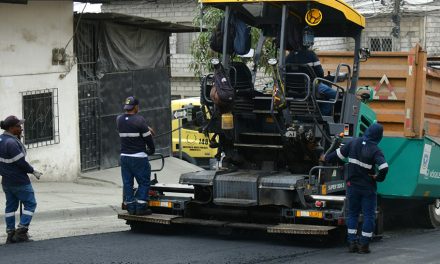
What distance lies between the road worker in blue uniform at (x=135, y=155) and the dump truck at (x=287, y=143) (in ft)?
0.67

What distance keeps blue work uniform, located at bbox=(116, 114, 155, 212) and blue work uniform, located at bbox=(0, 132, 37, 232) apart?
1217 millimetres

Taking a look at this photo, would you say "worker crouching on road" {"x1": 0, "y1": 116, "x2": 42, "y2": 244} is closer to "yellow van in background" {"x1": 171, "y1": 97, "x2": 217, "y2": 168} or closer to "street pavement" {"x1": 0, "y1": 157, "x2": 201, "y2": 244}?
"street pavement" {"x1": 0, "y1": 157, "x2": 201, "y2": 244}

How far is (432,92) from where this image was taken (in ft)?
45.2

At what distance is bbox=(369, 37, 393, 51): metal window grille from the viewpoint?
30.0 metres

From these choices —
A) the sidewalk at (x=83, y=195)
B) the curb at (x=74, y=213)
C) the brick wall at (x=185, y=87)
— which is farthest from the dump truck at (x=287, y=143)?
the brick wall at (x=185, y=87)

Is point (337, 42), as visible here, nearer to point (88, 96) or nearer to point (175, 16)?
point (88, 96)

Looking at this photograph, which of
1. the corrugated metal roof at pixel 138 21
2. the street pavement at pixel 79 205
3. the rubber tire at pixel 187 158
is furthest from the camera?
the rubber tire at pixel 187 158

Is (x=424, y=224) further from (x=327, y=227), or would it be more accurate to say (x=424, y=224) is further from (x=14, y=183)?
(x=14, y=183)

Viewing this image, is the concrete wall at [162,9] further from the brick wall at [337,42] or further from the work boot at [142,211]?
the work boot at [142,211]

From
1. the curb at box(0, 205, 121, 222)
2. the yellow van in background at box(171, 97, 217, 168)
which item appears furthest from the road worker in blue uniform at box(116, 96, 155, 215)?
the yellow van in background at box(171, 97, 217, 168)

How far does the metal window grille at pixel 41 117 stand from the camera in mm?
17969

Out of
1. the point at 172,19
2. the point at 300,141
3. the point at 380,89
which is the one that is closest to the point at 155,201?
the point at 300,141

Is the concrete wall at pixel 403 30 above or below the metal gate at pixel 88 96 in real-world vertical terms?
above

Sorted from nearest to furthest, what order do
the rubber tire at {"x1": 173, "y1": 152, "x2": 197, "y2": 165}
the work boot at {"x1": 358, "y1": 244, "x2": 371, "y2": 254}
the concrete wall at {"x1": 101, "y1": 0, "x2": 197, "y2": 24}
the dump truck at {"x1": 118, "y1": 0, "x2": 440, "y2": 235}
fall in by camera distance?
1. the work boot at {"x1": 358, "y1": 244, "x2": 371, "y2": 254}
2. the dump truck at {"x1": 118, "y1": 0, "x2": 440, "y2": 235}
3. the rubber tire at {"x1": 173, "y1": 152, "x2": 197, "y2": 165}
4. the concrete wall at {"x1": 101, "y1": 0, "x2": 197, "y2": 24}
